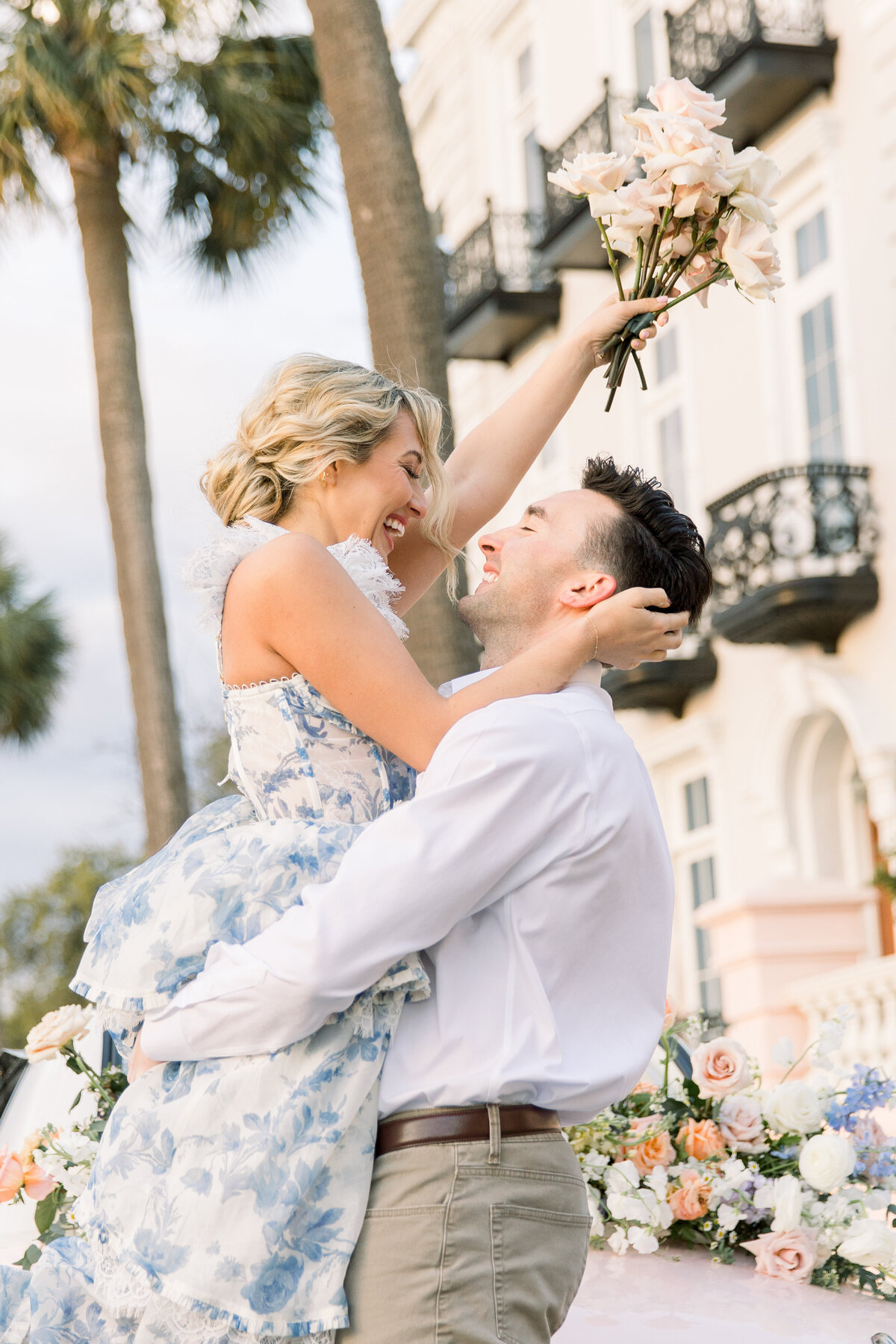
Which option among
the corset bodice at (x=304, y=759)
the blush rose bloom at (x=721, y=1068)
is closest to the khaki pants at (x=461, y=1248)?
the corset bodice at (x=304, y=759)

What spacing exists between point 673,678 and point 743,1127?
11.1 meters

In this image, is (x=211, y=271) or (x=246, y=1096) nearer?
(x=246, y=1096)

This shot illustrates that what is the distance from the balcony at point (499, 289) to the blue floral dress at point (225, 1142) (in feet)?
50.3

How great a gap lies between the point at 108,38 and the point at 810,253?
21.3 feet

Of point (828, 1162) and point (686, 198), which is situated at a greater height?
point (686, 198)

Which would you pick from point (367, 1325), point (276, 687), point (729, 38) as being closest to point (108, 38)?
point (729, 38)

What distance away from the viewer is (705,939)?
15.4 m

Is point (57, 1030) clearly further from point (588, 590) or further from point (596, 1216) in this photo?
point (588, 590)

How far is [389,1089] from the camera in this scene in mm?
2287

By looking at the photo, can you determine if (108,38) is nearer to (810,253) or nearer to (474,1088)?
(810,253)

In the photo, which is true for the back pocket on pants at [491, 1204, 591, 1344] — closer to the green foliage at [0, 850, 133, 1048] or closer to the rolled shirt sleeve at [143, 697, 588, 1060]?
the rolled shirt sleeve at [143, 697, 588, 1060]

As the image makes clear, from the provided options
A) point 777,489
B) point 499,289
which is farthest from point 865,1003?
point 499,289

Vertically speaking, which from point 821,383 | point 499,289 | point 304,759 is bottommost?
point 304,759

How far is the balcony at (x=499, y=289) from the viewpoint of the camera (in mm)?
17281
